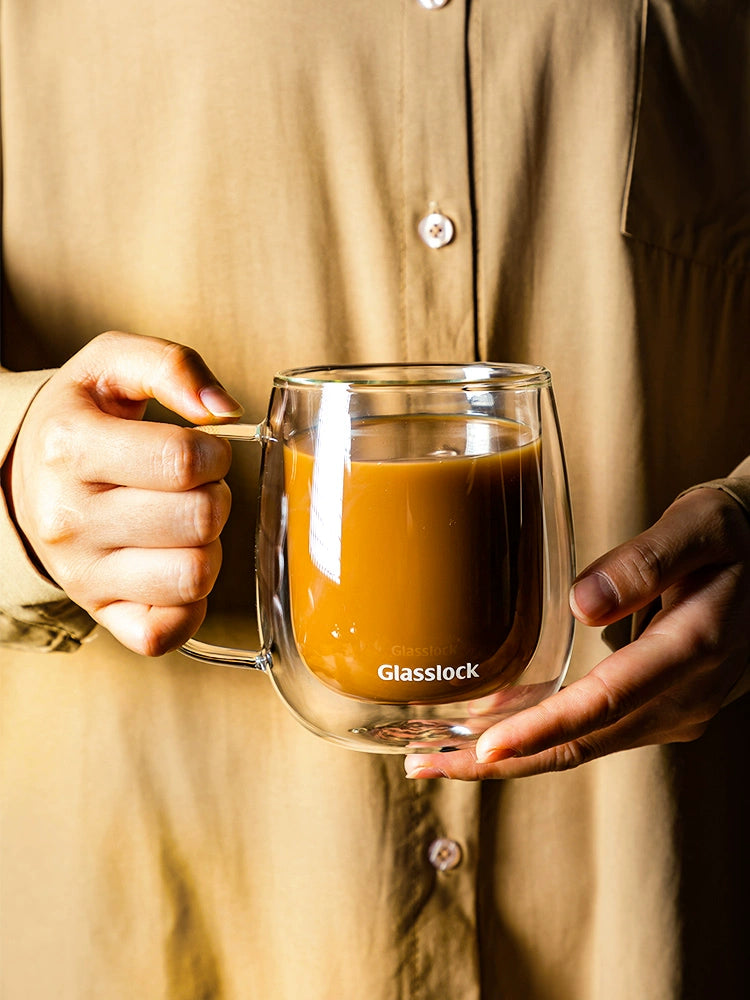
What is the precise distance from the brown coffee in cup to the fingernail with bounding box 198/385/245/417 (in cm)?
4

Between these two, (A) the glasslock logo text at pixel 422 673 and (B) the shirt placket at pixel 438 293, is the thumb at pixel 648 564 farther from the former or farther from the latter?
(B) the shirt placket at pixel 438 293

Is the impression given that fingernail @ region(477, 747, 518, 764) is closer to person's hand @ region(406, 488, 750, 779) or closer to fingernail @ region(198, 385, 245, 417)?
person's hand @ region(406, 488, 750, 779)

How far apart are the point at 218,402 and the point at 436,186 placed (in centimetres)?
30

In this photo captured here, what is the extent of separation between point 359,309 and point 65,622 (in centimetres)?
30

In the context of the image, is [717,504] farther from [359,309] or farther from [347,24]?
[347,24]

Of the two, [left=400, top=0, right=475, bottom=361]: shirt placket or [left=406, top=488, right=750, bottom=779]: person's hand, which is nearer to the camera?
[left=406, top=488, right=750, bottom=779]: person's hand

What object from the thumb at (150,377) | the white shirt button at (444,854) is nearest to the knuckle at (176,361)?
the thumb at (150,377)

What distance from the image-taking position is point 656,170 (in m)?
0.69

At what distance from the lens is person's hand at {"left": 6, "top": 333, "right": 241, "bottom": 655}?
1.46 feet

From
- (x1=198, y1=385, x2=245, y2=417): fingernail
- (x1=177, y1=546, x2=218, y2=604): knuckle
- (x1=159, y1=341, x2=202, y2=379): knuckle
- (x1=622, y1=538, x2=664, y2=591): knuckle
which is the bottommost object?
(x1=622, y1=538, x2=664, y2=591): knuckle

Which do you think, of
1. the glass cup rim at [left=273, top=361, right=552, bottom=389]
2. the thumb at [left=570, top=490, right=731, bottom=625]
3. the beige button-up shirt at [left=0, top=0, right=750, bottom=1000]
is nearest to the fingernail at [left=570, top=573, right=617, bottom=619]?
the thumb at [left=570, top=490, right=731, bottom=625]

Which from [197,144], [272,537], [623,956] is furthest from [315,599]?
[623,956]

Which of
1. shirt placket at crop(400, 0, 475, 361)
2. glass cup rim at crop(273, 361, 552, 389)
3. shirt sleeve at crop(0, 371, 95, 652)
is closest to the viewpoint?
glass cup rim at crop(273, 361, 552, 389)

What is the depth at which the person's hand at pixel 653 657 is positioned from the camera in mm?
481
